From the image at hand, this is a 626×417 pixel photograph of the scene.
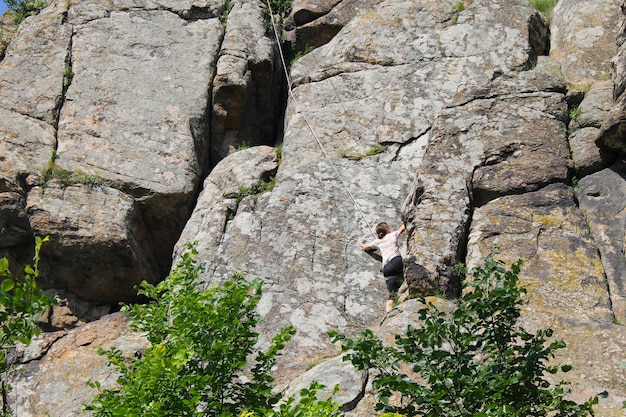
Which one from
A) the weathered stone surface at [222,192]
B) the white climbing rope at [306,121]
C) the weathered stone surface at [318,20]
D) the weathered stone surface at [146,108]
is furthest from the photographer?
the weathered stone surface at [318,20]

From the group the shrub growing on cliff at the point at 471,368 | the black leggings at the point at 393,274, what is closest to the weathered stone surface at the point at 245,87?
the black leggings at the point at 393,274

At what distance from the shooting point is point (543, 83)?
13.6 metres

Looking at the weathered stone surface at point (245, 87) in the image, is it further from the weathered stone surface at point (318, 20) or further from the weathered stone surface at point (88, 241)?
the weathered stone surface at point (88, 241)

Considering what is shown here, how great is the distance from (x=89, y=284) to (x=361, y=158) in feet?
16.2

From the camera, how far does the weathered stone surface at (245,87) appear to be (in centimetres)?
1641

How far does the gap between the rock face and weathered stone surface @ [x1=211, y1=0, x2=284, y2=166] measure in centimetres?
4

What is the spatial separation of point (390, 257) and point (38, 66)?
8.30 metres

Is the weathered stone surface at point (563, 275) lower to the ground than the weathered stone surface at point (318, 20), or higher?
lower

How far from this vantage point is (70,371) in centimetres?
1283

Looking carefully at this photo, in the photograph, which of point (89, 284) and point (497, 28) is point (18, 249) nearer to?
point (89, 284)

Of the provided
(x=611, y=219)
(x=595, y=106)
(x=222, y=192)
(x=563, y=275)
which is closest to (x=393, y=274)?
(x=563, y=275)

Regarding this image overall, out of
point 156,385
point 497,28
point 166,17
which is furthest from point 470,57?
point 156,385

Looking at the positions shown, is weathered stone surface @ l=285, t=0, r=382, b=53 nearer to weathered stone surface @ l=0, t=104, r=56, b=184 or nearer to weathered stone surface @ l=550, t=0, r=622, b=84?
weathered stone surface @ l=550, t=0, r=622, b=84

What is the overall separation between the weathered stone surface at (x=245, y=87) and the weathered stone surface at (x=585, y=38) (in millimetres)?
5474
